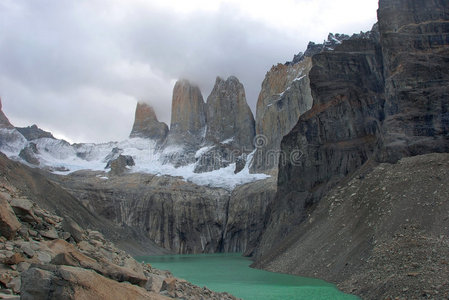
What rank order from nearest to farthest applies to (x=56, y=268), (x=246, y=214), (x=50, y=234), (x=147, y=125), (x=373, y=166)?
(x=56, y=268) < (x=50, y=234) < (x=373, y=166) < (x=246, y=214) < (x=147, y=125)

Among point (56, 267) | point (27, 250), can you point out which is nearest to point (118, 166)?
point (27, 250)

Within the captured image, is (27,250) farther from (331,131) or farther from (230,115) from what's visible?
(230,115)

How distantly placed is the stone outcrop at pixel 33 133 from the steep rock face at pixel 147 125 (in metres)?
34.4

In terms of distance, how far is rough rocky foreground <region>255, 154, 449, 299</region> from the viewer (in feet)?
65.9

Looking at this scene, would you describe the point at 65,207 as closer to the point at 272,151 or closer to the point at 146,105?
the point at 272,151

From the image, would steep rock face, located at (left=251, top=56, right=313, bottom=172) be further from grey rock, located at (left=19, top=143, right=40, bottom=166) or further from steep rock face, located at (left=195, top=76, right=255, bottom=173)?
grey rock, located at (left=19, top=143, right=40, bottom=166)

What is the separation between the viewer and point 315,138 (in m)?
52.8

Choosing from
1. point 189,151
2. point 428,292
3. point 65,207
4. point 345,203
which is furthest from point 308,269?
point 189,151

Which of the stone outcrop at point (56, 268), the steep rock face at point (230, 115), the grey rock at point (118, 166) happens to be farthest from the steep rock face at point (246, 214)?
the stone outcrop at point (56, 268)

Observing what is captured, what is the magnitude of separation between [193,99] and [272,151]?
5711cm

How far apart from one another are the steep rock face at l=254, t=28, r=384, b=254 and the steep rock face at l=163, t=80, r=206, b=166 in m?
104

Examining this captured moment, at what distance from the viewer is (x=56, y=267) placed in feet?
29.3

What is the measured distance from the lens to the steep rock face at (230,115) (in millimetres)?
145375

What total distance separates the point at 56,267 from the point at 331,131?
148 feet
